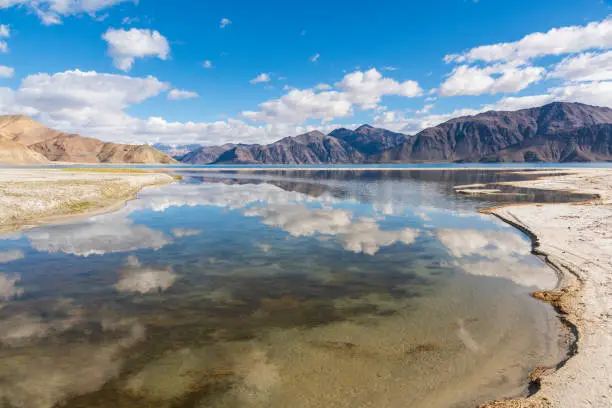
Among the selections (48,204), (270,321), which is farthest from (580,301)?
(48,204)

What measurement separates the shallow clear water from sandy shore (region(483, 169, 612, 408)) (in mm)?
724

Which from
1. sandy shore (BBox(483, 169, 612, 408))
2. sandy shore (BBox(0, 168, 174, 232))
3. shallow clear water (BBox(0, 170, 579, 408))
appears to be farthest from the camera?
sandy shore (BBox(0, 168, 174, 232))

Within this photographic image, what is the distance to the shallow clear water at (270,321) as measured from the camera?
1040 cm

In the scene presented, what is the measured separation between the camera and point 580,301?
15906mm

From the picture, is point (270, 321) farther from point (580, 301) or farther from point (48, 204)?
point (48, 204)

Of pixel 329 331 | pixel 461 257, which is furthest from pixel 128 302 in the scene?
pixel 461 257

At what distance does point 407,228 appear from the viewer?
3444 centimetres

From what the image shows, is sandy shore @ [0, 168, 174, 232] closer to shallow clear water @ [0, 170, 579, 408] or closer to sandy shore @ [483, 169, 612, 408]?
shallow clear water @ [0, 170, 579, 408]

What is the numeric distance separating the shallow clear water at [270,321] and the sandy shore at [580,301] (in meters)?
0.72

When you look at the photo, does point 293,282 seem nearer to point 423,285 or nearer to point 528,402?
point 423,285

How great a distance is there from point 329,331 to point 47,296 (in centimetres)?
1408

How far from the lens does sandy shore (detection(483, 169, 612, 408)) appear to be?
9.76 meters

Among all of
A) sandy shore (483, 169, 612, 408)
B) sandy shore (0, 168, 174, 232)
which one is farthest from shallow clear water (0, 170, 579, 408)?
sandy shore (0, 168, 174, 232)

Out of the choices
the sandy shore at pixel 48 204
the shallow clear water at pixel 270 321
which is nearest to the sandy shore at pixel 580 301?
the shallow clear water at pixel 270 321
